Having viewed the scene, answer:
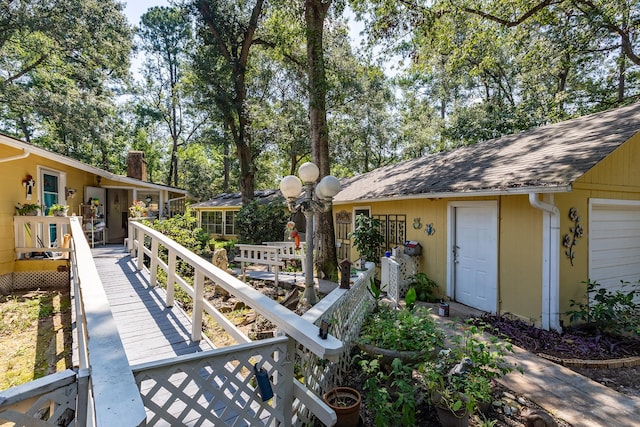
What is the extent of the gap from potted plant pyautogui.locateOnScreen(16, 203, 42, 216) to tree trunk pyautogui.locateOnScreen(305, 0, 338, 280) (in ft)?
21.1

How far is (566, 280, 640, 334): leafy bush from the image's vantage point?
4.82m

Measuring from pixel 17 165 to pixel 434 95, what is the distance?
22231 millimetres

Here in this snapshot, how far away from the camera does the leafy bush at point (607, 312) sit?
190 inches

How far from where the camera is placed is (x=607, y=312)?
484 centimetres

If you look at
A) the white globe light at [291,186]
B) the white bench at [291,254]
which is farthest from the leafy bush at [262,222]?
the white globe light at [291,186]

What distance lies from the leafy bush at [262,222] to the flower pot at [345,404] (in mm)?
12219

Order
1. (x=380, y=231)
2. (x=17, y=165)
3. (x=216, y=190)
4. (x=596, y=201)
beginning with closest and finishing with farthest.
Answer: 1. (x=596, y=201)
2. (x=17, y=165)
3. (x=380, y=231)
4. (x=216, y=190)

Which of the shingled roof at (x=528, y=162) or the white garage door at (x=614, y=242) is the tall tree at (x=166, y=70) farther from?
the white garage door at (x=614, y=242)

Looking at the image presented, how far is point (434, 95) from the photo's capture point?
22.2 m

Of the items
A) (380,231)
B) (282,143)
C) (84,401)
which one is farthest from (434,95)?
(84,401)

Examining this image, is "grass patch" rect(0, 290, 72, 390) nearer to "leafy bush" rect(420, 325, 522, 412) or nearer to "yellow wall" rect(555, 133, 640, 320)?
"leafy bush" rect(420, 325, 522, 412)

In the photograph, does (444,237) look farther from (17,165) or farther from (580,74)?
(580,74)

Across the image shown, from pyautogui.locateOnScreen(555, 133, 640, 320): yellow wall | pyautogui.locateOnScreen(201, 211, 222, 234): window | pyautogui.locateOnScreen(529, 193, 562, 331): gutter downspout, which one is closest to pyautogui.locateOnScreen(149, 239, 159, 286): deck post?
pyautogui.locateOnScreen(529, 193, 562, 331): gutter downspout

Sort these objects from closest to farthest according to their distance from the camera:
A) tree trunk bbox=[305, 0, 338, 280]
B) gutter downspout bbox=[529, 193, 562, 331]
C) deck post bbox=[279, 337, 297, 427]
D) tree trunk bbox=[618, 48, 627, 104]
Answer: deck post bbox=[279, 337, 297, 427]
gutter downspout bbox=[529, 193, 562, 331]
tree trunk bbox=[305, 0, 338, 280]
tree trunk bbox=[618, 48, 627, 104]
